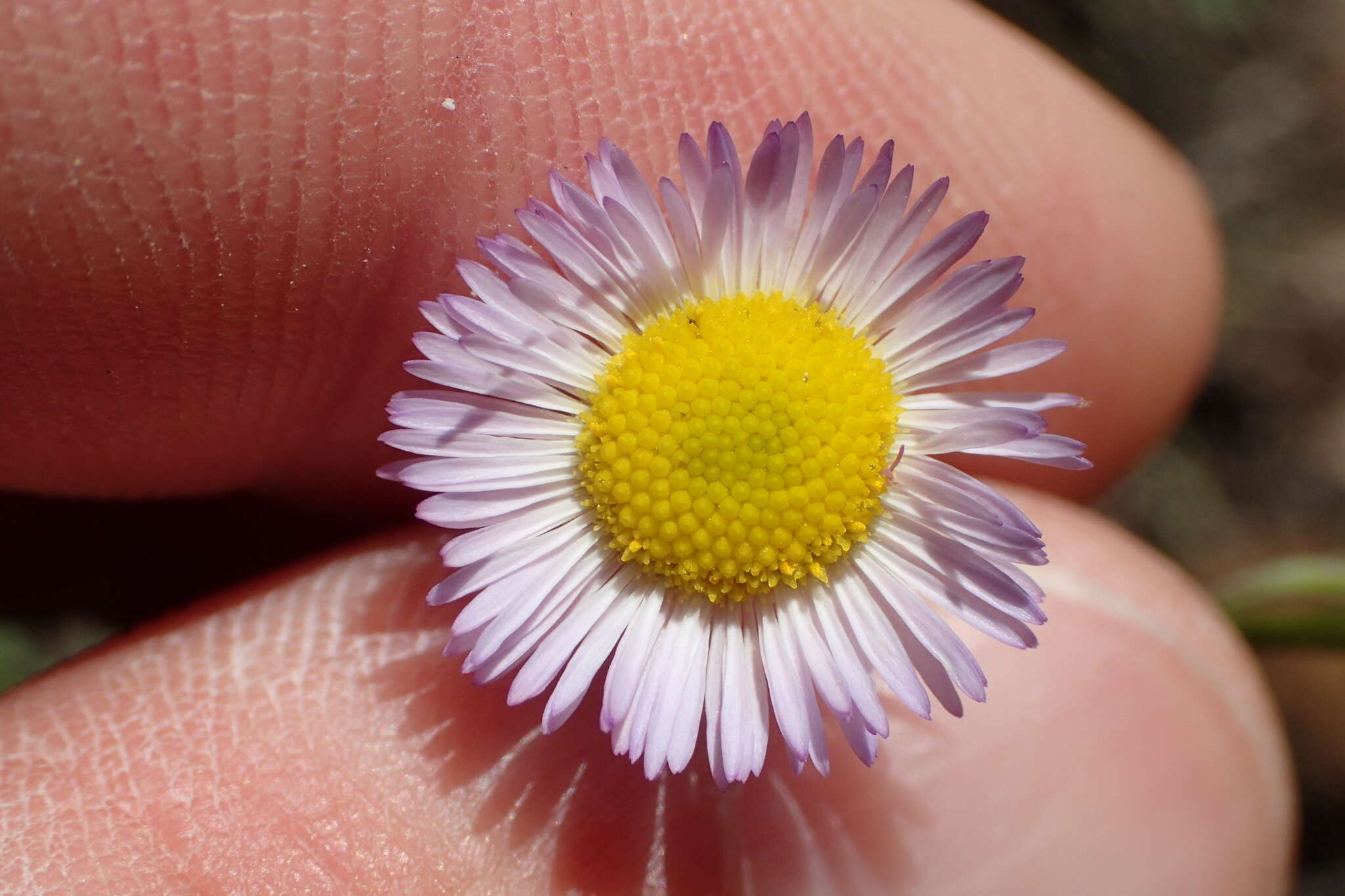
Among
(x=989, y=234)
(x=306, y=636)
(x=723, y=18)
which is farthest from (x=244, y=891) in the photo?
(x=989, y=234)

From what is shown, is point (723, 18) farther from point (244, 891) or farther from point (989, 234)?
point (244, 891)

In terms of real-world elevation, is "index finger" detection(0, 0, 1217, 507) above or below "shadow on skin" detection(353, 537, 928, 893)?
above

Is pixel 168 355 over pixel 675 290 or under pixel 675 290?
under

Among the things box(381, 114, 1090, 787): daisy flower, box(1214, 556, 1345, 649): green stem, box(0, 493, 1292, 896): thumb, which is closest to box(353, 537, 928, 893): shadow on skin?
box(0, 493, 1292, 896): thumb

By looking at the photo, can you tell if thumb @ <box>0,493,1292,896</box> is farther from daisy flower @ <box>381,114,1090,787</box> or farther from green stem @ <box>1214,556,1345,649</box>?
green stem @ <box>1214,556,1345,649</box>

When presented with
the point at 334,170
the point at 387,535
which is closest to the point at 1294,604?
the point at 387,535

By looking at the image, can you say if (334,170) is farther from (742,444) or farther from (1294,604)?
(1294,604)

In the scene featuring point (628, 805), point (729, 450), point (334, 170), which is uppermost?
point (334, 170)
